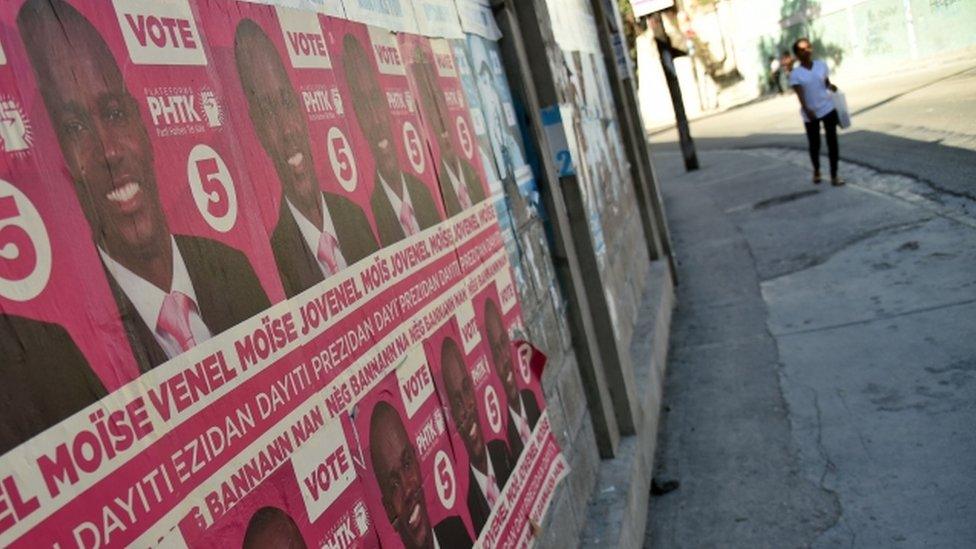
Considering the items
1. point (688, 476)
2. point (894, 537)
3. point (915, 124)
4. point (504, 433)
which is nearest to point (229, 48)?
point (504, 433)

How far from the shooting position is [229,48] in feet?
6.54

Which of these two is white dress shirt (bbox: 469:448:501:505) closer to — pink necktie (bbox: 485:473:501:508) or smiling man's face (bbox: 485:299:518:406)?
pink necktie (bbox: 485:473:501:508)

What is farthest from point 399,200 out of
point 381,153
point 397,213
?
point 381,153

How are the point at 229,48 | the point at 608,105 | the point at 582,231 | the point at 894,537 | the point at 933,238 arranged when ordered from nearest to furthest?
1. the point at 229,48
2. the point at 894,537
3. the point at 582,231
4. the point at 933,238
5. the point at 608,105

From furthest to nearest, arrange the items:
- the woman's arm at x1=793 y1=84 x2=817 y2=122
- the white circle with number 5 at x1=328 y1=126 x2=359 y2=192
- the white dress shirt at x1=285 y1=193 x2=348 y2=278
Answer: the woman's arm at x1=793 y1=84 x2=817 y2=122 → the white circle with number 5 at x1=328 y1=126 x2=359 y2=192 → the white dress shirt at x1=285 y1=193 x2=348 y2=278

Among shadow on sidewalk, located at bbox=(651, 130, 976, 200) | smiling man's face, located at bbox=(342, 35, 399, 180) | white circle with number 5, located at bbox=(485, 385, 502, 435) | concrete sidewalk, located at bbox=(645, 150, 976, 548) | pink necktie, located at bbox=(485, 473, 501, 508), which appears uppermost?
smiling man's face, located at bbox=(342, 35, 399, 180)

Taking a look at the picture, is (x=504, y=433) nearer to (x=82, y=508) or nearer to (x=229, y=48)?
Result: (x=229, y=48)

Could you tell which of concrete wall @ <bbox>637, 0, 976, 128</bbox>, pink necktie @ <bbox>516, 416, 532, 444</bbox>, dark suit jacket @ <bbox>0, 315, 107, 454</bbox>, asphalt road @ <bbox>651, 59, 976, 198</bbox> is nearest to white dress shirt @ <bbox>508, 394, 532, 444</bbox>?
pink necktie @ <bbox>516, 416, 532, 444</bbox>

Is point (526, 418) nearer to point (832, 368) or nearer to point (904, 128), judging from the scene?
point (832, 368)

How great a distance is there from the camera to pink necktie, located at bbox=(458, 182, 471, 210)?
3.42 meters

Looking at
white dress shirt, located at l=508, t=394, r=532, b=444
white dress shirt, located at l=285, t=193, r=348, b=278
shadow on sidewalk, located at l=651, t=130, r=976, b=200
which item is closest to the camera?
white dress shirt, located at l=285, t=193, r=348, b=278

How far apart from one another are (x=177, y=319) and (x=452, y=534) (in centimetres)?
127

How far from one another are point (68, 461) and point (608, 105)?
853 cm

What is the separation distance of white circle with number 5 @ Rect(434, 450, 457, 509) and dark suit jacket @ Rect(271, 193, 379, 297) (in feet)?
2.06
